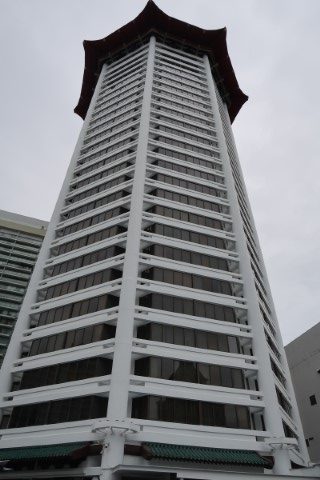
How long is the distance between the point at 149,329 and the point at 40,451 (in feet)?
37.5

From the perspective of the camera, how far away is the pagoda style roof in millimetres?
69562

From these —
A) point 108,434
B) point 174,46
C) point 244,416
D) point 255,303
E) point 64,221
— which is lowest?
point 108,434

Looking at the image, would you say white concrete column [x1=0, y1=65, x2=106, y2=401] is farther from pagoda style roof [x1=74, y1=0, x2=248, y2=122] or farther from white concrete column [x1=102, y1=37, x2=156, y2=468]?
pagoda style roof [x1=74, y1=0, x2=248, y2=122]

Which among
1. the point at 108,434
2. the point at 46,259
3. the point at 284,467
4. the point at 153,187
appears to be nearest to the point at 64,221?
the point at 46,259

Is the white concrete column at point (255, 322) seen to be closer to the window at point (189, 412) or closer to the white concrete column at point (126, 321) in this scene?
the window at point (189, 412)

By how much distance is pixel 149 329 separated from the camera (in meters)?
32.9

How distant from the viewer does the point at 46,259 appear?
43094 millimetres

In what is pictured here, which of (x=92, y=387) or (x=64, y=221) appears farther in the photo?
(x=64, y=221)

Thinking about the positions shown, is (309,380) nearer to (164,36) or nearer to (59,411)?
(59,411)

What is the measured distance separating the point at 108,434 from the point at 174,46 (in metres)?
66.0

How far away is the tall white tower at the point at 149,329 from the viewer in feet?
91.6

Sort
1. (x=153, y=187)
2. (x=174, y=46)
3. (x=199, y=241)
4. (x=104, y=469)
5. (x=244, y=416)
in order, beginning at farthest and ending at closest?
(x=174, y=46), (x=153, y=187), (x=199, y=241), (x=244, y=416), (x=104, y=469)

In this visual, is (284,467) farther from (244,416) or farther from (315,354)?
(315,354)

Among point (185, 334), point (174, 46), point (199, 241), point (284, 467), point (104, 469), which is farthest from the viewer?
point (174, 46)
